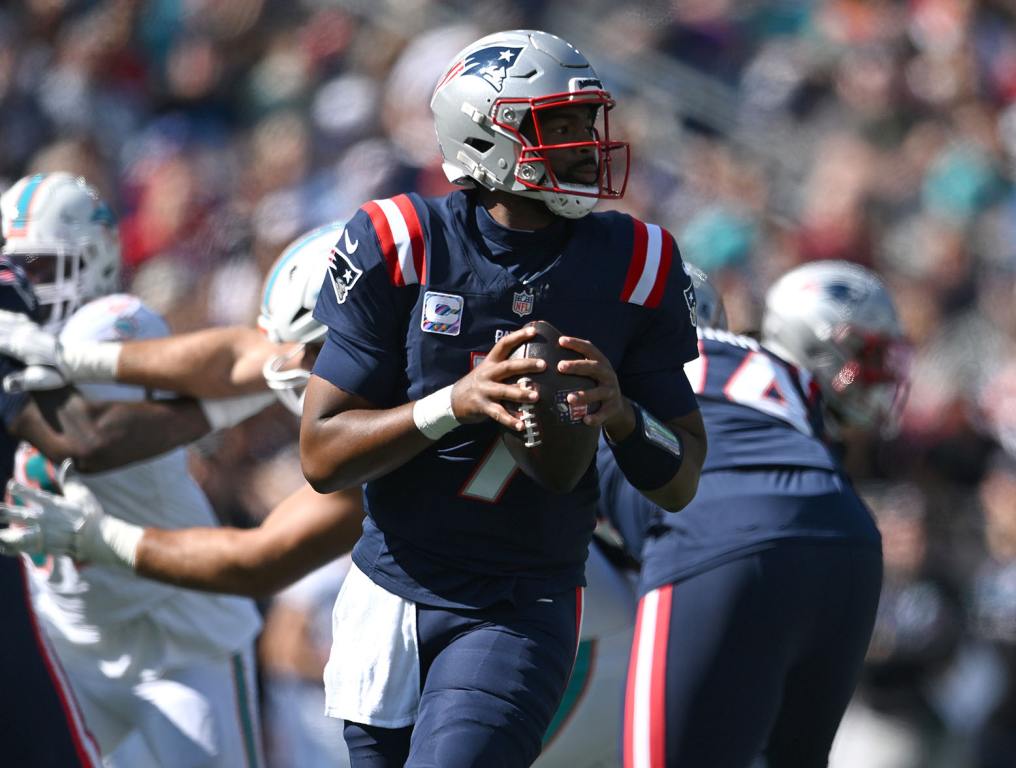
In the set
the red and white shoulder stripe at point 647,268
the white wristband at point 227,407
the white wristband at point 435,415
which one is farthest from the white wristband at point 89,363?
the red and white shoulder stripe at point 647,268

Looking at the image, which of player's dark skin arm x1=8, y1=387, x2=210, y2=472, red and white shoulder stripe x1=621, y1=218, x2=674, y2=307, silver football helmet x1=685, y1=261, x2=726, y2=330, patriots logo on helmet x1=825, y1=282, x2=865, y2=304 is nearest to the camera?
red and white shoulder stripe x1=621, y1=218, x2=674, y2=307

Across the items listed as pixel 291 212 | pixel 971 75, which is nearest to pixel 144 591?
pixel 291 212

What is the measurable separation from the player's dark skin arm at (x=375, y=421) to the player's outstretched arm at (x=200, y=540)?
63 centimetres

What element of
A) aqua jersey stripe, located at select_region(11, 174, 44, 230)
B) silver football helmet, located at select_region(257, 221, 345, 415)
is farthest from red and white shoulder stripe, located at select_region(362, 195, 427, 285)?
aqua jersey stripe, located at select_region(11, 174, 44, 230)

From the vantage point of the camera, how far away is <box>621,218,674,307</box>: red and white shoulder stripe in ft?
10.9

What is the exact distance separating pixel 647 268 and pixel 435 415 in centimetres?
56

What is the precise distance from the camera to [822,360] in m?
5.02

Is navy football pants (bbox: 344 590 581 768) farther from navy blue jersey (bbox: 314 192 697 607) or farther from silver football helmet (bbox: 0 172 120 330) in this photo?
silver football helmet (bbox: 0 172 120 330)

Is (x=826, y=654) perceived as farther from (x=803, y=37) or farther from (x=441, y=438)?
(x=803, y=37)

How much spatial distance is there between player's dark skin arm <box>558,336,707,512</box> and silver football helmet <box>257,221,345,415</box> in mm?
1154

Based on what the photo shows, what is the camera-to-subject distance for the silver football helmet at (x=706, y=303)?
16.1ft

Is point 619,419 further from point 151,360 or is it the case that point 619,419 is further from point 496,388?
point 151,360

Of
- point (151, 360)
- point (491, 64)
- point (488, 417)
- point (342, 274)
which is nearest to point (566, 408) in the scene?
point (488, 417)

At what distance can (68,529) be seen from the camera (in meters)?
4.38
